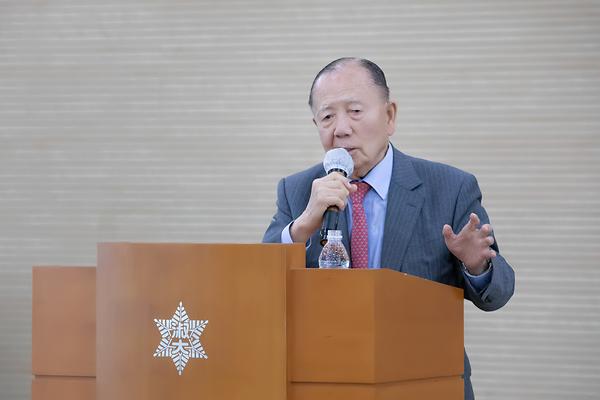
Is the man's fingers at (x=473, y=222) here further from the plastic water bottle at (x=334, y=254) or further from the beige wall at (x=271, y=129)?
the beige wall at (x=271, y=129)

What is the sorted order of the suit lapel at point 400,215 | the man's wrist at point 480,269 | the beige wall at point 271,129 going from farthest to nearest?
the beige wall at point 271,129 → the suit lapel at point 400,215 → the man's wrist at point 480,269

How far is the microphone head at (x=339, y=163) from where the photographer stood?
2.65 m

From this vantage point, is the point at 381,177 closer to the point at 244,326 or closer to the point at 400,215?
the point at 400,215

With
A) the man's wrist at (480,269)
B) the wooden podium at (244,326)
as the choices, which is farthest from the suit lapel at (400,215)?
the wooden podium at (244,326)

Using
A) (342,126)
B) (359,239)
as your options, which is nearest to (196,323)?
(359,239)

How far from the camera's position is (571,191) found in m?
4.91

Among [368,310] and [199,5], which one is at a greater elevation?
[199,5]

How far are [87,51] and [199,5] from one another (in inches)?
27.5

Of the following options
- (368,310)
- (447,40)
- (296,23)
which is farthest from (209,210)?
(368,310)

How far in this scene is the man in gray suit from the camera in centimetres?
282

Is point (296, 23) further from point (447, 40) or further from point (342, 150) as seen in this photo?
point (342, 150)

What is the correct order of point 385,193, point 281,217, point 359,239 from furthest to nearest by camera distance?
point 281,217
point 385,193
point 359,239

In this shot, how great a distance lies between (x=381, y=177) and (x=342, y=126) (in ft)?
0.69

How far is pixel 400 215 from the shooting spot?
2.84m
